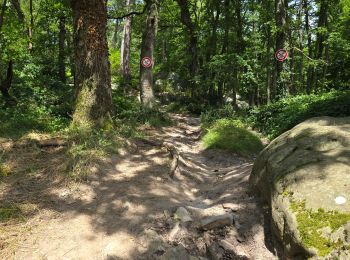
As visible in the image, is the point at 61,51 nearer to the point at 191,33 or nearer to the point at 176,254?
the point at 191,33

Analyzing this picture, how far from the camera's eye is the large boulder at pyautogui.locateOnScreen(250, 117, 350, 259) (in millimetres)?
2979

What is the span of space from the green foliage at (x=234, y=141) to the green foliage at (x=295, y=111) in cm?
85

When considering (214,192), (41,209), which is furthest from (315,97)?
(41,209)

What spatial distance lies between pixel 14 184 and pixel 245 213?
3.51m

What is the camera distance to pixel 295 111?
33.2ft

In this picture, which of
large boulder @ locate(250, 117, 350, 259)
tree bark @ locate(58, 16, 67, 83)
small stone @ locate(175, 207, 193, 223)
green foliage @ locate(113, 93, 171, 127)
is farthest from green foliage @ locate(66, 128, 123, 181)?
tree bark @ locate(58, 16, 67, 83)

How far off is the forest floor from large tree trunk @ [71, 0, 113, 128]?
1.30m

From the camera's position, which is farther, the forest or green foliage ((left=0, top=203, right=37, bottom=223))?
green foliage ((left=0, top=203, right=37, bottom=223))

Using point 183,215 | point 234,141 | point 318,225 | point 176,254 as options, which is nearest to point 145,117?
point 234,141

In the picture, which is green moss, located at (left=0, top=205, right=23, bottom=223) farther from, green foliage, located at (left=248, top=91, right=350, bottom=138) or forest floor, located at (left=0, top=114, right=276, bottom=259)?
green foliage, located at (left=248, top=91, right=350, bottom=138)

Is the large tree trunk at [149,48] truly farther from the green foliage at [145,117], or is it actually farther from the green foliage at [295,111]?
the green foliage at [295,111]

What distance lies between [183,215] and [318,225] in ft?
6.08

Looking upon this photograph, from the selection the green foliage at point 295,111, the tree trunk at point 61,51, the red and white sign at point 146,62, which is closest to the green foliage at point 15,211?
the green foliage at point 295,111

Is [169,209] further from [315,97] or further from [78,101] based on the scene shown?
[315,97]
